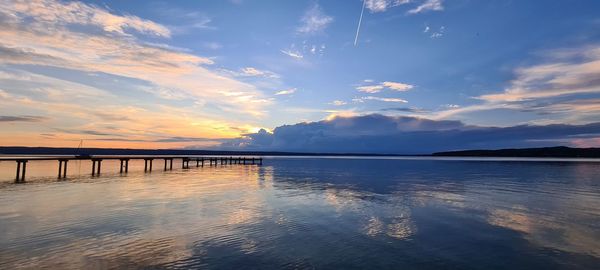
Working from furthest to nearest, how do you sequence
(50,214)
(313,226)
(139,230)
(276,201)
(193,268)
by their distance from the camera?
(276,201)
(50,214)
(313,226)
(139,230)
(193,268)

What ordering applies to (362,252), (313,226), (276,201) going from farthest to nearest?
(276,201), (313,226), (362,252)

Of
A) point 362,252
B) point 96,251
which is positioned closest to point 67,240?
point 96,251

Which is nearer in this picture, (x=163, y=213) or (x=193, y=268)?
(x=193, y=268)

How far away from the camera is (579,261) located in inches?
446

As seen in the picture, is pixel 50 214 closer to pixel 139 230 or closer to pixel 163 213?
pixel 163 213

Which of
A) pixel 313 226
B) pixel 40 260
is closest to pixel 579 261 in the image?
pixel 313 226

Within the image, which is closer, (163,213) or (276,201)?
(163,213)

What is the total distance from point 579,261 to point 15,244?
1952cm

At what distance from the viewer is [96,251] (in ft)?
38.7

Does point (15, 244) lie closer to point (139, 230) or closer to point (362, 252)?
point (139, 230)

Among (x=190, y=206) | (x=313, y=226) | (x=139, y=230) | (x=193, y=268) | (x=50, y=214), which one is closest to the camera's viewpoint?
(x=193, y=268)

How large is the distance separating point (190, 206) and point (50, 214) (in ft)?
24.0

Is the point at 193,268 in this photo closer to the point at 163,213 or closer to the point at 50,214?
the point at 163,213

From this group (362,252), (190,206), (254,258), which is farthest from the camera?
(190,206)
